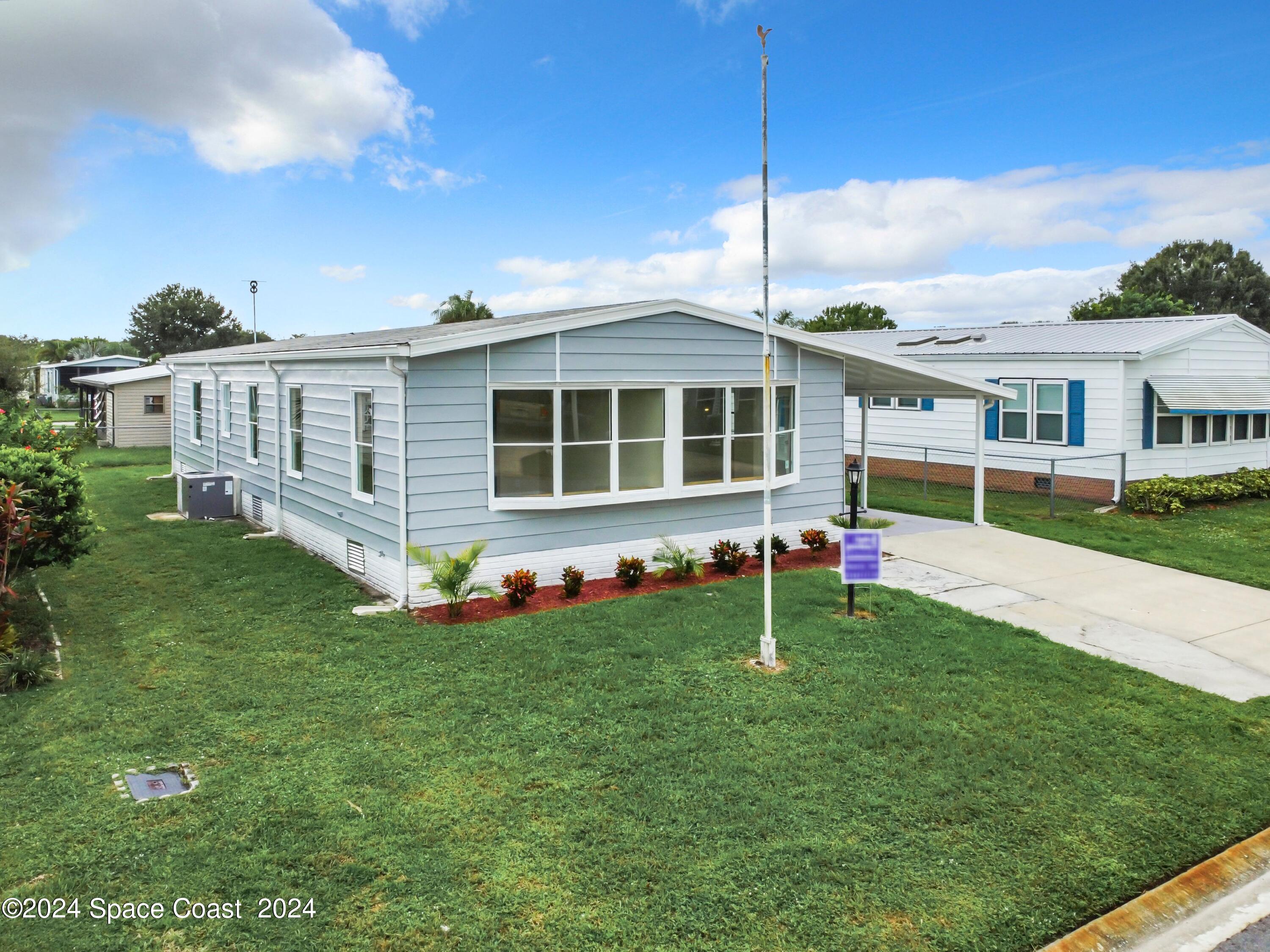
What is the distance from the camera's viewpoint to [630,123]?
18000mm

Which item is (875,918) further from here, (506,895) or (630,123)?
(630,123)

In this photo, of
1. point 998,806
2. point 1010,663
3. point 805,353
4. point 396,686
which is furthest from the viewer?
point 805,353

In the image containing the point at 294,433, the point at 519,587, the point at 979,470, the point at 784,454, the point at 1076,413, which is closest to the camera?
the point at 519,587

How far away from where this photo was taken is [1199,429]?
17812 millimetres

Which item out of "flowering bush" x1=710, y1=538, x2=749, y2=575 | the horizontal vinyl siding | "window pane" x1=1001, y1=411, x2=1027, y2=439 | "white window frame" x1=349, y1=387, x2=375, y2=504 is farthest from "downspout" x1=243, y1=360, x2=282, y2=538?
"window pane" x1=1001, y1=411, x2=1027, y2=439

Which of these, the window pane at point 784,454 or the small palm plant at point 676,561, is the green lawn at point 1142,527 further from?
the small palm plant at point 676,561

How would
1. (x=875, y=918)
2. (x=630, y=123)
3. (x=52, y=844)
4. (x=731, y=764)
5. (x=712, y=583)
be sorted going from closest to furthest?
(x=875, y=918)
(x=52, y=844)
(x=731, y=764)
(x=712, y=583)
(x=630, y=123)

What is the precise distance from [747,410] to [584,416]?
230 centimetres

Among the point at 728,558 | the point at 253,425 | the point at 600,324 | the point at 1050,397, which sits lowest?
the point at 728,558

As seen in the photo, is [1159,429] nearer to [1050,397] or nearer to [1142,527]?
[1050,397]

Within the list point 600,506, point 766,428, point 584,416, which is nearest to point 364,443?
point 584,416

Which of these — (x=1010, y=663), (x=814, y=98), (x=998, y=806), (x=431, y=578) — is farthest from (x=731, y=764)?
(x=814, y=98)

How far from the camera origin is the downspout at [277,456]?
12.9 m

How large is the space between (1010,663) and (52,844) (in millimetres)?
6821
